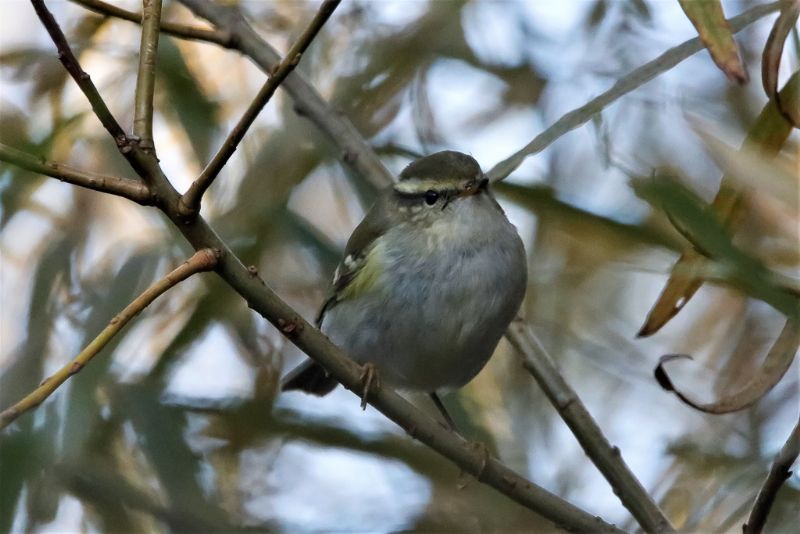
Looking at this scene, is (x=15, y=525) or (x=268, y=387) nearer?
(x=15, y=525)

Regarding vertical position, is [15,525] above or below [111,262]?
below

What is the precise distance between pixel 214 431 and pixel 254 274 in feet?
4.53

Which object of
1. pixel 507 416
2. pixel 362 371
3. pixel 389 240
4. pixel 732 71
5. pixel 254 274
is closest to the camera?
pixel 254 274

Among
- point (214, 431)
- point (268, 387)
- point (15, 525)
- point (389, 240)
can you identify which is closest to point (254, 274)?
point (15, 525)

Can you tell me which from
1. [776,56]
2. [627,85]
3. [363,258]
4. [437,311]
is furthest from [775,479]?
[363,258]

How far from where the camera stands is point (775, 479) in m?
1.44

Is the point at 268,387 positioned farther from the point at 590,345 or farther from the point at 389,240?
the point at 590,345

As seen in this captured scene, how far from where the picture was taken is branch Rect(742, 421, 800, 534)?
55.2 inches

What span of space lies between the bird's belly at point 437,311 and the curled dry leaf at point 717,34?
3.29ft

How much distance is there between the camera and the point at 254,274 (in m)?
1.46

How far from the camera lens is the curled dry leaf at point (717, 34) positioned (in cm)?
160

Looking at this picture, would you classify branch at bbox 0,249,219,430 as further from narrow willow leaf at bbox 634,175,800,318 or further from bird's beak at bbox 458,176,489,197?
bird's beak at bbox 458,176,489,197

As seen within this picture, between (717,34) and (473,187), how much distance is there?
3.43 ft

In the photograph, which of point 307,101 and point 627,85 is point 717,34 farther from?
point 307,101
